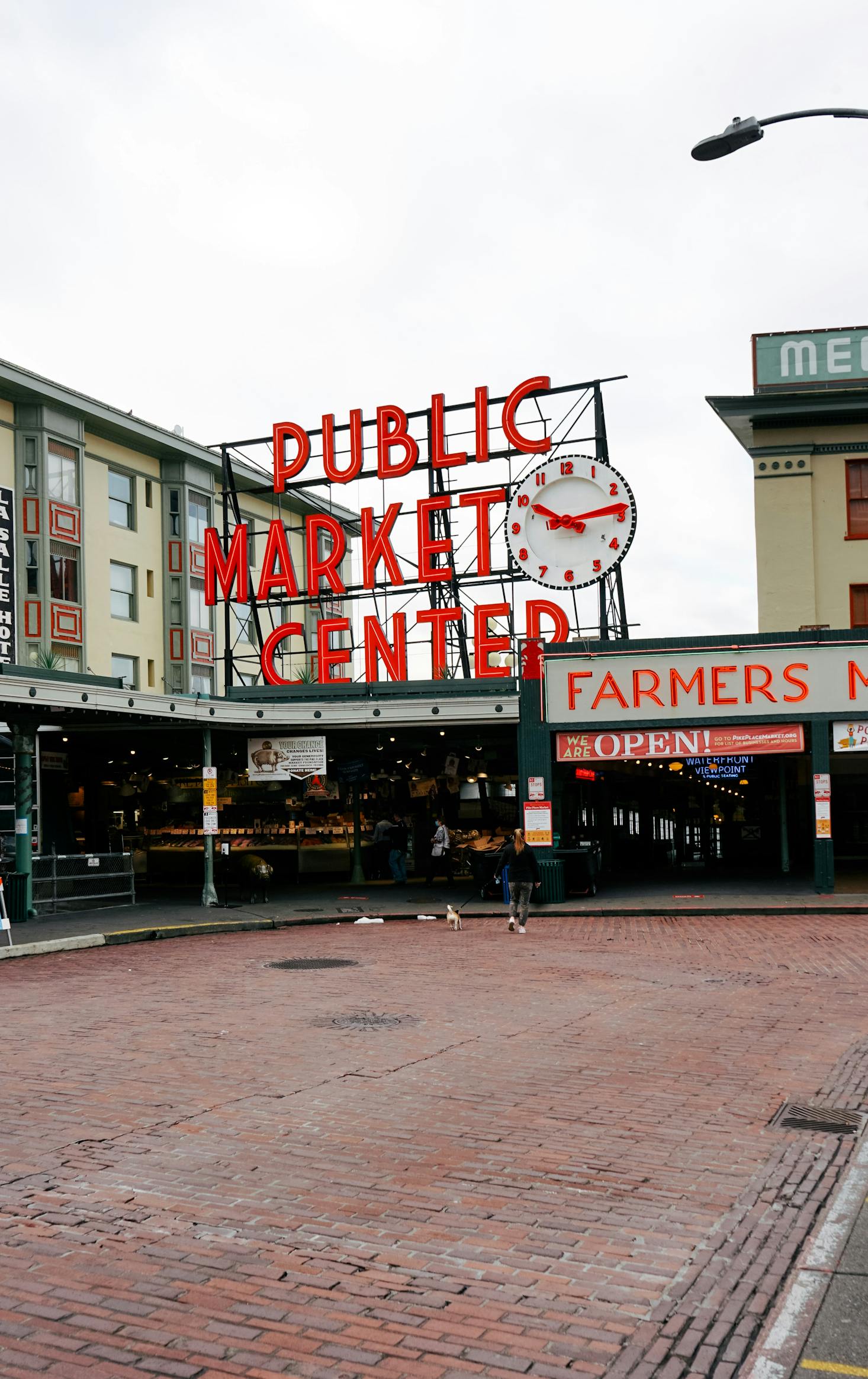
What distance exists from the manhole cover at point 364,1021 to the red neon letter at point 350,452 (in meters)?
24.3

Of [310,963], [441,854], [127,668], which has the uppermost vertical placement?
[127,668]

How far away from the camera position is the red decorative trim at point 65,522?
125 ft

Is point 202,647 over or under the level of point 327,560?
under

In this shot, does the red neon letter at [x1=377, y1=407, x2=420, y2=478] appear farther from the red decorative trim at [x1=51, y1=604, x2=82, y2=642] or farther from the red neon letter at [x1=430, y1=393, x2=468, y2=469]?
the red decorative trim at [x1=51, y1=604, x2=82, y2=642]

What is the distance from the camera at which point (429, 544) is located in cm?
3381

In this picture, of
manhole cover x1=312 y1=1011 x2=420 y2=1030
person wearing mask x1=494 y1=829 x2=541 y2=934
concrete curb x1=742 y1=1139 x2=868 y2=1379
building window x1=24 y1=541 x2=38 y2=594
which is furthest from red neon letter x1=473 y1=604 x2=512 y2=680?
concrete curb x1=742 y1=1139 x2=868 y2=1379

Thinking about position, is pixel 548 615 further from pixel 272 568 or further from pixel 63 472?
pixel 63 472

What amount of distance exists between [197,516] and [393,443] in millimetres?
12997

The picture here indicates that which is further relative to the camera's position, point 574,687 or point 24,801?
point 574,687

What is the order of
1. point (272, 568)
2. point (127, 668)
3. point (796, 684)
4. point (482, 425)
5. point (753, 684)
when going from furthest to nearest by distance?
1. point (127, 668)
2. point (272, 568)
3. point (482, 425)
4. point (753, 684)
5. point (796, 684)

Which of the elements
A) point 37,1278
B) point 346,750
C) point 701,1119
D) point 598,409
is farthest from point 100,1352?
point 598,409

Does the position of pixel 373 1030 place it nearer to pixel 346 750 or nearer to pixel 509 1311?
pixel 509 1311

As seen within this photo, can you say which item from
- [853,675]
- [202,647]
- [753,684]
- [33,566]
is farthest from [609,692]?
[202,647]

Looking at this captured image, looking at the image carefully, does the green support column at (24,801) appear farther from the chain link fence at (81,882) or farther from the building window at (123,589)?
the building window at (123,589)
